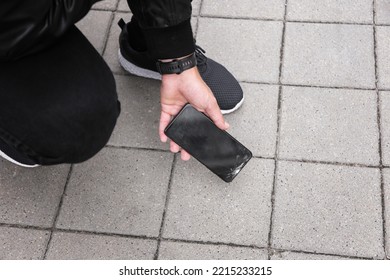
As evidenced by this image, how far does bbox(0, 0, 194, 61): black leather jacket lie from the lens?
124 cm

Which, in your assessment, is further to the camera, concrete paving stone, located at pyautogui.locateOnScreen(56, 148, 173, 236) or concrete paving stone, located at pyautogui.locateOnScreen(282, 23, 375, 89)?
concrete paving stone, located at pyautogui.locateOnScreen(282, 23, 375, 89)

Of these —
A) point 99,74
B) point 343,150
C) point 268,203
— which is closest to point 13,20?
point 99,74

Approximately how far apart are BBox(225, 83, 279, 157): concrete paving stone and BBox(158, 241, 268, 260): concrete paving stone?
1.12 feet

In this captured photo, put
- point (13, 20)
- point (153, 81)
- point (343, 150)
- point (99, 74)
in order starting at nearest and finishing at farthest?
point (13, 20), point (99, 74), point (343, 150), point (153, 81)

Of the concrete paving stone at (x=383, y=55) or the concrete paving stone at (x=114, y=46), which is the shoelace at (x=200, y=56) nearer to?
the concrete paving stone at (x=114, y=46)

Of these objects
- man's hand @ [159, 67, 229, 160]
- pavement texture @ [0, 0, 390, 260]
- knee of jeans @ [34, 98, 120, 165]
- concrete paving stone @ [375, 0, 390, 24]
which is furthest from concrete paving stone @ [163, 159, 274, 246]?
concrete paving stone @ [375, 0, 390, 24]

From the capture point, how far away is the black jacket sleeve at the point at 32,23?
1.23 metres

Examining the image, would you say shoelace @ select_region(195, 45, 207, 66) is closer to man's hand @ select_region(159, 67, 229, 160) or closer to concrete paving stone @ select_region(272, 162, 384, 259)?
man's hand @ select_region(159, 67, 229, 160)

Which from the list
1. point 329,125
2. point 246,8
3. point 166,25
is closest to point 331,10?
point 246,8

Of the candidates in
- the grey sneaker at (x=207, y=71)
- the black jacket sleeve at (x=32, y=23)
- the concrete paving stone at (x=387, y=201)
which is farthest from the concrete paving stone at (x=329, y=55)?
the black jacket sleeve at (x=32, y=23)

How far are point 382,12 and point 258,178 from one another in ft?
2.93
